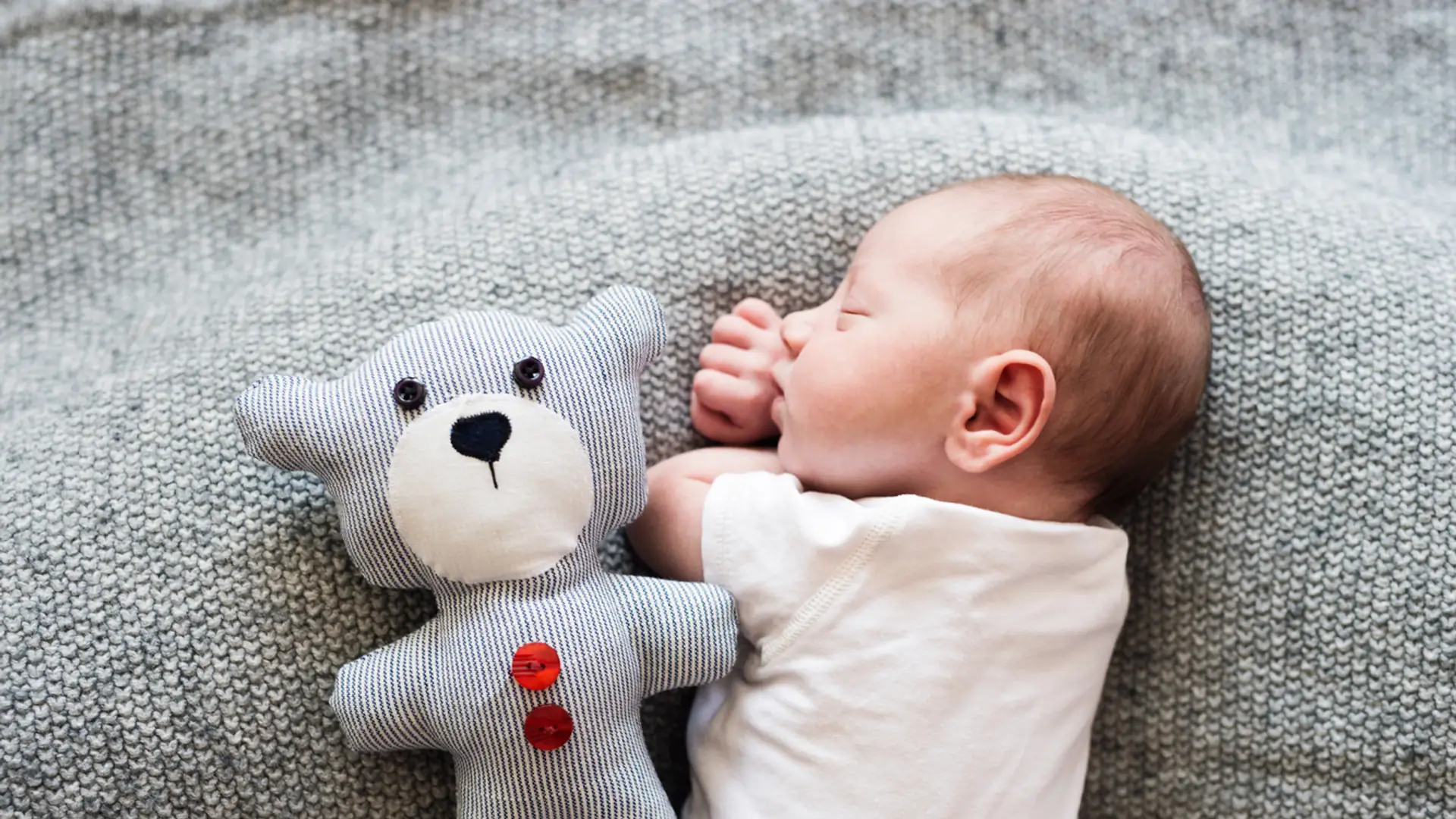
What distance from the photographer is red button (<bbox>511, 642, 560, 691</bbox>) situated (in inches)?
32.1

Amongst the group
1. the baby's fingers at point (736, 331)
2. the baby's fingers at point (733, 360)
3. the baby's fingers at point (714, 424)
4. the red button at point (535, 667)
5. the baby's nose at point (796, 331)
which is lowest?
the red button at point (535, 667)

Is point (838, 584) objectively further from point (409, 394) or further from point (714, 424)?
point (409, 394)

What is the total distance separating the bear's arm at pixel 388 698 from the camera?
0.85 meters

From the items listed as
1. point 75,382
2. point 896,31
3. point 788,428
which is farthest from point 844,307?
point 75,382

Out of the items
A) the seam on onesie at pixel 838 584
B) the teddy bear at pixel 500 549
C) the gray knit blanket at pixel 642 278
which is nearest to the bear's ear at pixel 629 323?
the teddy bear at pixel 500 549

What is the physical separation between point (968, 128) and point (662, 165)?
30 centimetres

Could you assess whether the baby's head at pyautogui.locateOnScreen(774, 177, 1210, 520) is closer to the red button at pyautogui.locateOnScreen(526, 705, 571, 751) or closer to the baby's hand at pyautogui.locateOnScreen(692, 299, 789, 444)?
the baby's hand at pyautogui.locateOnScreen(692, 299, 789, 444)

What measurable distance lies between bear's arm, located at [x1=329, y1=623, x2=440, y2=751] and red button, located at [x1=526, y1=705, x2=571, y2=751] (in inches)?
3.1

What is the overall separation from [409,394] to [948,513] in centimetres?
40

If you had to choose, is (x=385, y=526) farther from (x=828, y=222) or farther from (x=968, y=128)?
(x=968, y=128)

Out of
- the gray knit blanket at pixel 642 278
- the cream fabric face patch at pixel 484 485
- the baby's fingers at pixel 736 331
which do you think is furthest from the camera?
the baby's fingers at pixel 736 331

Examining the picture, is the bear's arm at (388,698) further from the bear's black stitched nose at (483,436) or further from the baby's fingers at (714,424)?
the baby's fingers at (714,424)

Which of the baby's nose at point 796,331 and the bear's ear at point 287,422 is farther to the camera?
the baby's nose at point 796,331

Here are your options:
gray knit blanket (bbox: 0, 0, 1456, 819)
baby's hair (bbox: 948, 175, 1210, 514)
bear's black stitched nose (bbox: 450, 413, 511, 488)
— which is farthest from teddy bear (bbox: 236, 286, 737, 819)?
baby's hair (bbox: 948, 175, 1210, 514)
